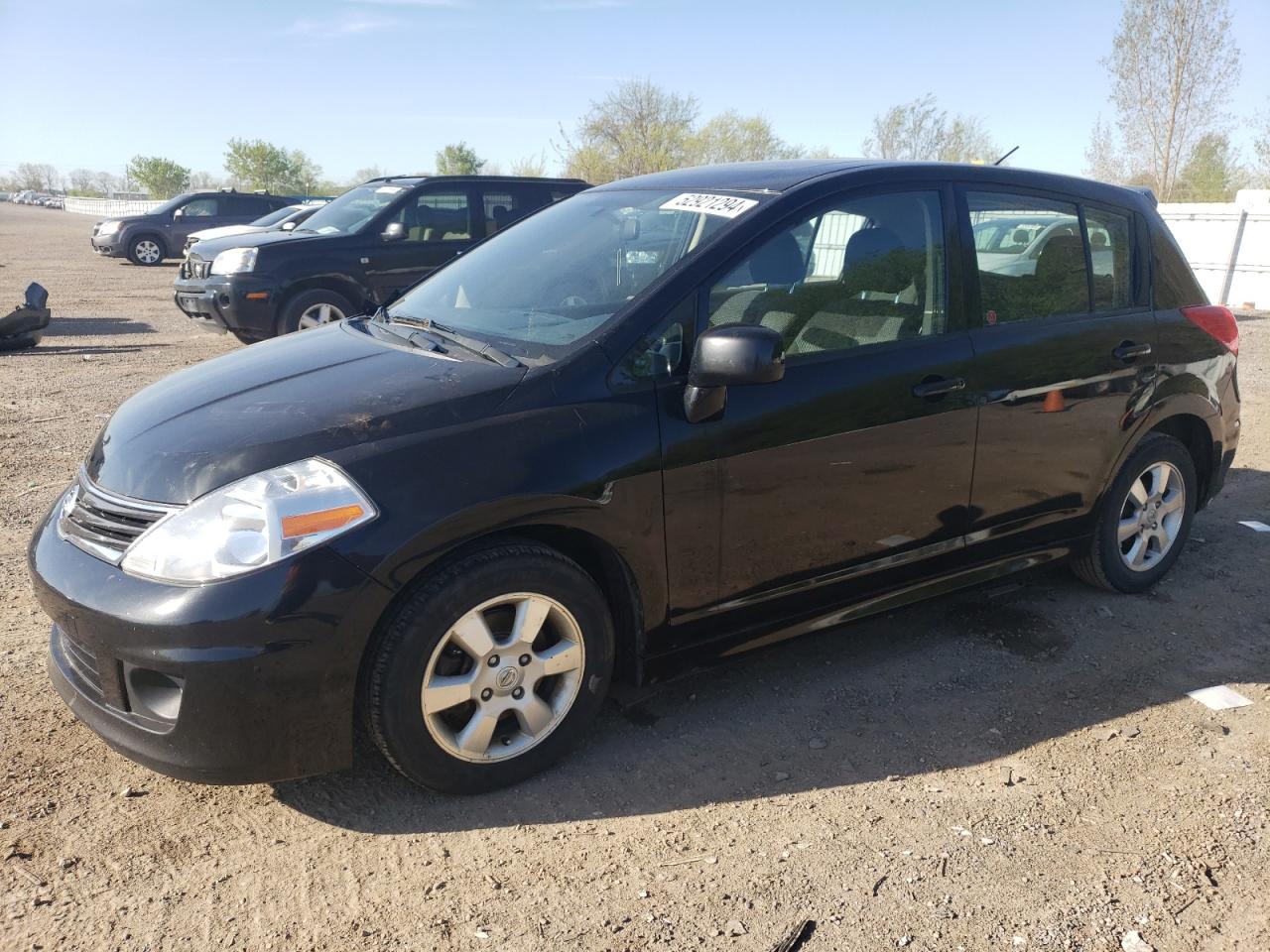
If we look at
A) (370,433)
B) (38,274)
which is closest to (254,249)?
(370,433)

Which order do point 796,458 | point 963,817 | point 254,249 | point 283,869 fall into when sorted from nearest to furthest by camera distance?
point 283,869, point 963,817, point 796,458, point 254,249

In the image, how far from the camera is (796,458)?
317 centimetres

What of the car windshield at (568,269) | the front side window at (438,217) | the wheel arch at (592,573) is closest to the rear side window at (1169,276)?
the car windshield at (568,269)

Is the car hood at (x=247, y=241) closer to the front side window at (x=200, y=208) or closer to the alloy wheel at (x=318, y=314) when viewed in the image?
the alloy wheel at (x=318, y=314)

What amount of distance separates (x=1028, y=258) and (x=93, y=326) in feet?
40.4

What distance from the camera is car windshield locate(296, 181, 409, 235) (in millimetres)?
10359

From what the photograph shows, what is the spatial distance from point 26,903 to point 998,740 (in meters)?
2.87

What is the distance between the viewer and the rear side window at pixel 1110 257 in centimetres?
410

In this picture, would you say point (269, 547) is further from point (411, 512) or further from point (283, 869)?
point (283, 869)

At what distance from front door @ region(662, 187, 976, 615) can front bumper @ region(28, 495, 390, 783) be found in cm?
105

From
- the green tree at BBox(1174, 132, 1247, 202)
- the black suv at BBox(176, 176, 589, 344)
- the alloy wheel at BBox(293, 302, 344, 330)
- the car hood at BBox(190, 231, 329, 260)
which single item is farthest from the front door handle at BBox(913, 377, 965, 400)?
the green tree at BBox(1174, 132, 1247, 202)

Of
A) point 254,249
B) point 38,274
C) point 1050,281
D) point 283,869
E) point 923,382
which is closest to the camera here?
point 283,869

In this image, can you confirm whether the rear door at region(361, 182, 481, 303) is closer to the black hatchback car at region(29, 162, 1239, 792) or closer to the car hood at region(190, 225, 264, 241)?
the car hood at region(190, 225, 264, 241)

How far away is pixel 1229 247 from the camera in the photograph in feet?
55.9
